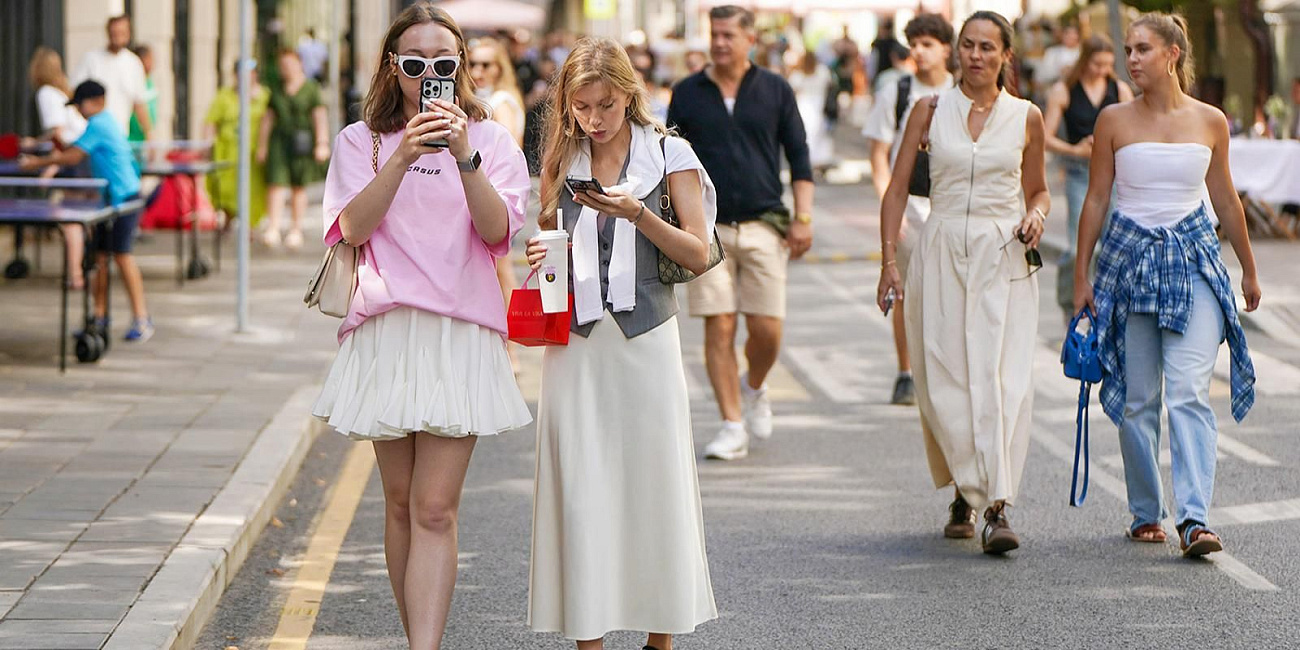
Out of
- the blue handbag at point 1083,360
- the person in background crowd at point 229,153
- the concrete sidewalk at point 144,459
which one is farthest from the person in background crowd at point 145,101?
the blue handbag at point 1083,360

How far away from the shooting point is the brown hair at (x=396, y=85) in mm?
4922

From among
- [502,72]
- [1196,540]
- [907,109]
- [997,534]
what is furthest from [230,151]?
[1196,540]

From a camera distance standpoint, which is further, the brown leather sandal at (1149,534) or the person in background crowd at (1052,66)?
the person in background crowd at (1052,66)

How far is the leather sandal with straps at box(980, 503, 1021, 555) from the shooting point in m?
6.93

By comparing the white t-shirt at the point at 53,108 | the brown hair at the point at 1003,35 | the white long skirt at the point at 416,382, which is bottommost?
the white long skirt at the point at 416,382

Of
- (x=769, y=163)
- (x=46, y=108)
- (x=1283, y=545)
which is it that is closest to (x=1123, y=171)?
(x=1283, y=545)

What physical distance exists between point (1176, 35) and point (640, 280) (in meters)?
2.74

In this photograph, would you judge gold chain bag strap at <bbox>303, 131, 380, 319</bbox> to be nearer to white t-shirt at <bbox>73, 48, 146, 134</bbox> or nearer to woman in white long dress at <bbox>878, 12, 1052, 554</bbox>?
woman in white long dress at <bbox>878, 12, 1052, 554</bbox>

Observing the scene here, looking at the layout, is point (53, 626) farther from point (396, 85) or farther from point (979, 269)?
point (979, 269)

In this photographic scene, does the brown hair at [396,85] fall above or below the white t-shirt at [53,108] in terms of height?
above

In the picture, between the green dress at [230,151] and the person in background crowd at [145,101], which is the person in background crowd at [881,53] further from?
the person in background crowd at [145,101]

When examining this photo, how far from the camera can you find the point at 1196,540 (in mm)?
6785

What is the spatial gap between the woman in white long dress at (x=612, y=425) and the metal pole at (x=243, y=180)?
7908 mm

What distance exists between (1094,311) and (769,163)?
7.05 feet
